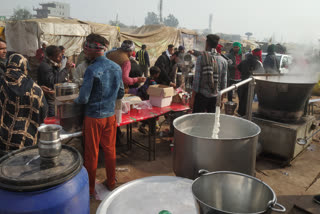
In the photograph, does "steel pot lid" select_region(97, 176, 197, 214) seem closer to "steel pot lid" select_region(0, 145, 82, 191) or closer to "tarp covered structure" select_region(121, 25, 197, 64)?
"steel pot lid" select_region(0, 145, 82, 191)

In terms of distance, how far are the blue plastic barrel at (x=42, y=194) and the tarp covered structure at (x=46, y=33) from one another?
29.9 ft

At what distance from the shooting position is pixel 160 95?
4141mm

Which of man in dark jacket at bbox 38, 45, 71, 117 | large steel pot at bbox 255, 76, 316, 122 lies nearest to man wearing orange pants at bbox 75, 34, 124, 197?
man in dark jacket at bbox 38, 45, 71, 117

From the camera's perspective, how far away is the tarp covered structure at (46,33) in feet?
30.5

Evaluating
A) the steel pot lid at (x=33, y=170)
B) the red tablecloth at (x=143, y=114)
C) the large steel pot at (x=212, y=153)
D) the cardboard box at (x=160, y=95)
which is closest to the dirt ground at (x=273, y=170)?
the red tablecloth at (x=143, y=114)

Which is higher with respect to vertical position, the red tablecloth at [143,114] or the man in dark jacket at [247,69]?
the man in dark jacket at [247,69]

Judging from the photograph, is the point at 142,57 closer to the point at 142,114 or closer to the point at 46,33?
the point at 46,33

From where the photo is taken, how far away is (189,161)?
1.91 meters

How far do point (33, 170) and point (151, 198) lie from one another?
31.0 inches

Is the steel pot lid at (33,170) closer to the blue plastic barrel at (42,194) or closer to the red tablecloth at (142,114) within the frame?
the blue plastic barrel at (42,194)

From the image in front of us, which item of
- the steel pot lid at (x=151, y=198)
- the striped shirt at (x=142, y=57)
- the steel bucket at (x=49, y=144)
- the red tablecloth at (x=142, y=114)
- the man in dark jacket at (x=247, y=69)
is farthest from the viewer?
the striped shirt at (x=142, y=57)

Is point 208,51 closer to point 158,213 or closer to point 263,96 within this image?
point 263,96

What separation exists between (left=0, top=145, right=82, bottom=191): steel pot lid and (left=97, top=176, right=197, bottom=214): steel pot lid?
0.34 metres

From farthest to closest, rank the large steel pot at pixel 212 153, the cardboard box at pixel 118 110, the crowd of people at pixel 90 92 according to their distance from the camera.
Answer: the cardboard box at pixel 118 110 → the crowd of people at pixel 90 92 → the large steel pot at pixel 212 153
